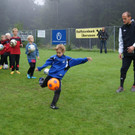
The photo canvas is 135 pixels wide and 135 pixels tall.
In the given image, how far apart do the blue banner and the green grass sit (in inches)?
660

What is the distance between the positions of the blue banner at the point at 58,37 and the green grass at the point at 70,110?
1677cm

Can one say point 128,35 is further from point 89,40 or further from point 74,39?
point 74,39

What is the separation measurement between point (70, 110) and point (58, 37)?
66.2 feet

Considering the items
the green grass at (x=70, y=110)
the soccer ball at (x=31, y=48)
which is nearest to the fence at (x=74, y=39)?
the soccer ball at (x=31, y=48)

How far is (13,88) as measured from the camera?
684 centimetres

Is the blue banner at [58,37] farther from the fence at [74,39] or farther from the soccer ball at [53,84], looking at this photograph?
the soccer ball at [53,84]

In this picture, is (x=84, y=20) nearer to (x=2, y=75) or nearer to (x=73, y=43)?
(x=73, y=43)

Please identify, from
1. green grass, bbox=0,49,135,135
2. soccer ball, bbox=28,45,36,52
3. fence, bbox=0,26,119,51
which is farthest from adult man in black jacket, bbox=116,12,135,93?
fence, bbox=0,26,119,51

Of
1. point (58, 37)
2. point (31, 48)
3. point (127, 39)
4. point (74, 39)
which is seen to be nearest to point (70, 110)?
point (127, 39)

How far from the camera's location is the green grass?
3.87 metres

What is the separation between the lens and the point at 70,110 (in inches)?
192

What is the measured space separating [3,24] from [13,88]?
63146 millimetres

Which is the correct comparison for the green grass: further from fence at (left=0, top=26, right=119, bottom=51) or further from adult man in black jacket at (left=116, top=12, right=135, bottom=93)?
fence at (left=0, top=26, right=119, bottom=51)

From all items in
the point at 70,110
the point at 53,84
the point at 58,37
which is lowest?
the point at 70,110
